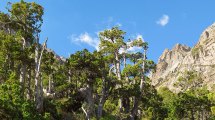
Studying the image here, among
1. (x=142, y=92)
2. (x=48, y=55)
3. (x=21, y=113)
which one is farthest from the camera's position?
(x=142, y=92)

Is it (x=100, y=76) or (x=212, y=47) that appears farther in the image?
(x=212, y=47)

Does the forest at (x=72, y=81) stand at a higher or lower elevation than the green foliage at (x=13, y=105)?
higher

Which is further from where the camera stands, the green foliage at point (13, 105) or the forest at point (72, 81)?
the forest at point (72, 81)

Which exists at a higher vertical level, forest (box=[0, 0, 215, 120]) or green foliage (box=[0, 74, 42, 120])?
forest (box=[0, 0, 215, 120])

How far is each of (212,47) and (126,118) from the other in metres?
151

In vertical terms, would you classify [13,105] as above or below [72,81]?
below

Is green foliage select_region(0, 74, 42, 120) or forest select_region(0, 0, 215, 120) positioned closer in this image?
green foliage select_region(0, 74, 42, 120)

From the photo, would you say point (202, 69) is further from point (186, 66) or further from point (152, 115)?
point (152, 115)

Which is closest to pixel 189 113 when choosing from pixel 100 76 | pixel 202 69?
pixel 100 76

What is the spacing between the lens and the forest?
34.1 m

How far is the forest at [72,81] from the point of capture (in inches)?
1342

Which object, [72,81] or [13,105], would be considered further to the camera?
[72,81]

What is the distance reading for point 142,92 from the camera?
159 ft

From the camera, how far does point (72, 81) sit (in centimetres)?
4253
